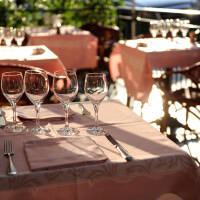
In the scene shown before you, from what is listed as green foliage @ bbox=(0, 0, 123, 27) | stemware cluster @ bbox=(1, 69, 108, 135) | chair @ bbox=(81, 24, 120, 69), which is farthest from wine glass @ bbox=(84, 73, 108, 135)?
green foliage @ bbox=(0, 0, 123, 27)

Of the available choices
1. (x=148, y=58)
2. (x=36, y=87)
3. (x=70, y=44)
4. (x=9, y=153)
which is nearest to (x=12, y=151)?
(x=9, y=153)

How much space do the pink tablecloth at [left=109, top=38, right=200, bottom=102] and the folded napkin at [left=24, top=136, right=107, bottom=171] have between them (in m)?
2.52

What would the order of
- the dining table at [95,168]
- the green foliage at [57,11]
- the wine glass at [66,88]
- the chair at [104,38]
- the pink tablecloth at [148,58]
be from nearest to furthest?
1. the dining table at [95,168]
2. the wine glass at [66,88]
3. the pink tablecloth at [148,58]
4. the chair at [104,38]
5. the green foliage at [57,11]

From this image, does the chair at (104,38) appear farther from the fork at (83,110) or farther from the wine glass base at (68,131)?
the wine glass base at (68,131)

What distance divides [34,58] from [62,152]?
2343 mm

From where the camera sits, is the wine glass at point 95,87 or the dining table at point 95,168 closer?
the dining table at point 95,168

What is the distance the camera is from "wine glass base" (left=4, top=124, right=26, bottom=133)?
Answer: 153 cm

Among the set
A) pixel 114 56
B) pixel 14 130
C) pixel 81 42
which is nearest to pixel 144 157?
pixel 14 130

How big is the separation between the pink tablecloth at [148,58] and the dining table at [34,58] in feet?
2.61

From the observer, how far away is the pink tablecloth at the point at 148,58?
388cm

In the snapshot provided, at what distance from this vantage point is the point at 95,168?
48.8 inches

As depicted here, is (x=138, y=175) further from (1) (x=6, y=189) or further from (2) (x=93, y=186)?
(1) (x=6, y=189)

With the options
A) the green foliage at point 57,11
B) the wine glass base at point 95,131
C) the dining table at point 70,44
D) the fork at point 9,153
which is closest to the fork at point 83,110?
the wine glass base at point 95,131

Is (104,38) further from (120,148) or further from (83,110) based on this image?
(120,148)
